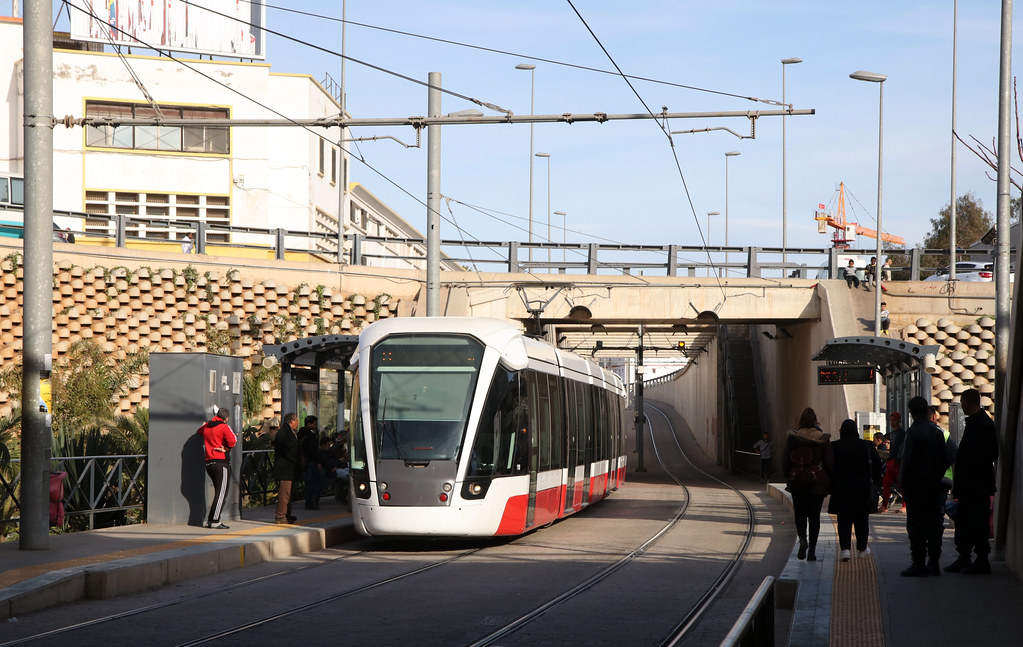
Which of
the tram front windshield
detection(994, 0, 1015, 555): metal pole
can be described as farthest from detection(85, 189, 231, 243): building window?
detection(994, 0, 1015, 555): metal pole

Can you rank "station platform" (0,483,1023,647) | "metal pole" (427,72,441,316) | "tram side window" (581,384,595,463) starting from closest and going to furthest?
"station platform" (0,483,1023,647), "tram side window" (581,384,595,463), "metal pole" (427,72,441,316)

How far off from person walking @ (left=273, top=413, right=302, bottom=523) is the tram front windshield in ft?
7.19

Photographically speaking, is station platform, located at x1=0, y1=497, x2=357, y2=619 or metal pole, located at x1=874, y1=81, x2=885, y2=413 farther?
metal pole, located at x1=874, y1=81, x2=885, y2=413

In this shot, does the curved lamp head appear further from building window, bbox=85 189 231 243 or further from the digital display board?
building window, bbox=85 189 231 243

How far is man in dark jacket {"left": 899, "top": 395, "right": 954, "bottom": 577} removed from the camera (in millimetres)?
11062

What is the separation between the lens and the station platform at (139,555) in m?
10.2

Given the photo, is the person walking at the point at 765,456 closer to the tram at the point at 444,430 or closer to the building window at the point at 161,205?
the building window at the point at 161,205

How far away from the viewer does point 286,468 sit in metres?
16.4

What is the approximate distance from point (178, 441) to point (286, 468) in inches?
56.8

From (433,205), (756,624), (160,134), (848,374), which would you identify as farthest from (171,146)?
(756,624)

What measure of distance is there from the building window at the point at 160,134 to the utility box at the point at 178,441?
31168mm

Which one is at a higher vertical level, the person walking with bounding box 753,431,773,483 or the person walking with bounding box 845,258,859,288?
the person walking with bounding box 845,258,859,288

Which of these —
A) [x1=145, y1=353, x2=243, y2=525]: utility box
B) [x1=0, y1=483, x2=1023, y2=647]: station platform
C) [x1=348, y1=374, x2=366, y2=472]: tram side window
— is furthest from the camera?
[x1=145, y1=353, x2=243, y2=525]: utility box

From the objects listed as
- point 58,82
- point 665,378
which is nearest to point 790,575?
point 58,82
